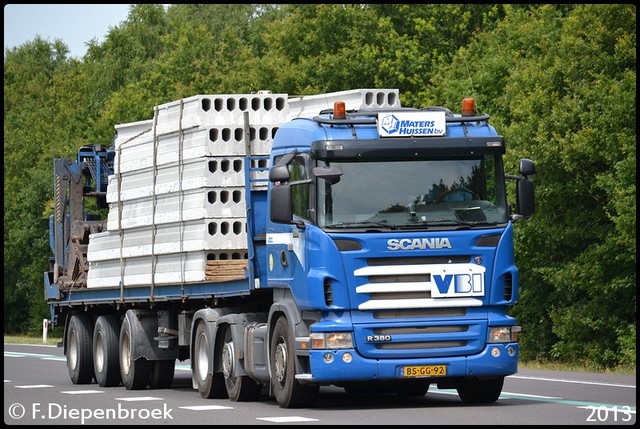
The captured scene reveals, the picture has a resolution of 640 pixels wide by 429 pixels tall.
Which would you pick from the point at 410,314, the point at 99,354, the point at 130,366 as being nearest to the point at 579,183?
the point at 99,354

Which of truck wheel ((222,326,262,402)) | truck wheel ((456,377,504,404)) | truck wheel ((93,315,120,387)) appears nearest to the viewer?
truck wheel ((456,377,504,404))

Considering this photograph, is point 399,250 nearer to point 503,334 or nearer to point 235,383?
point 503,334

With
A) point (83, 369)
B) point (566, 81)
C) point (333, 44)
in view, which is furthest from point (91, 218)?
point (333, 44)

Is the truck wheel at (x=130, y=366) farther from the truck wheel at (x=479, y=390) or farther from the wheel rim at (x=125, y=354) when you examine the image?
the truck wheel at (x=479, y=390)

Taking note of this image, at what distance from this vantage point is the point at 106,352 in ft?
81.6

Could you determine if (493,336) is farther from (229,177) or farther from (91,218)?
(91,218)

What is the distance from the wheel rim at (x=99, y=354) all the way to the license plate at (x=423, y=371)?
8.83 meters

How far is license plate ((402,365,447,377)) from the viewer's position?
17375 mm

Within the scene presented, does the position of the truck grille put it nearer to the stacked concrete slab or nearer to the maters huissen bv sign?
the maters huissen bv sign

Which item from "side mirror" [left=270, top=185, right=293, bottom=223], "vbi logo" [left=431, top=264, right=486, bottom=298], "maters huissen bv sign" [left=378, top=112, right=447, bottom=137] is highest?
"maters huissen bv sign" [left=378, top=112, right=447, bottom=137]

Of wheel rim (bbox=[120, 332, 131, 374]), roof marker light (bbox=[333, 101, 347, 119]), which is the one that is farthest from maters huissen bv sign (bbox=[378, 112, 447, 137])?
wheel rim (bbox=[120, 332, 131, 374])

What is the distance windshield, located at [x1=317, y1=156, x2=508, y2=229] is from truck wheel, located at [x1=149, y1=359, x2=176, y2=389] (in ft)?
23.2

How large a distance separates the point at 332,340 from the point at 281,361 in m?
1.11

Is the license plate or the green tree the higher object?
the green tree
